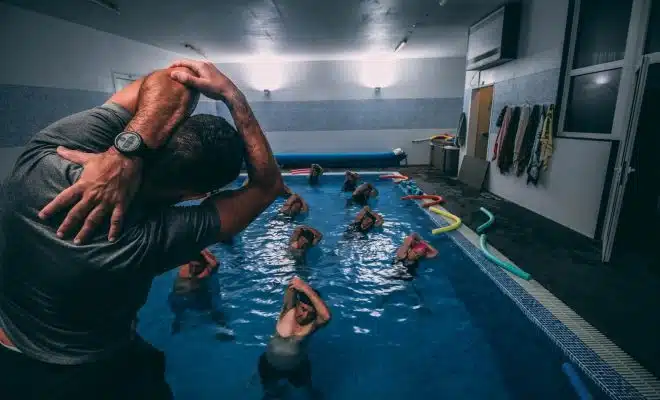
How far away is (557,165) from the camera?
6.02 meters

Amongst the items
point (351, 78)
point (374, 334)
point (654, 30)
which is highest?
point (351, 78)

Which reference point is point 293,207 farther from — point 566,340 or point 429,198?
point 566,340

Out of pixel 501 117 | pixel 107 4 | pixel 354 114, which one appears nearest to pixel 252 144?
pixel 107 4

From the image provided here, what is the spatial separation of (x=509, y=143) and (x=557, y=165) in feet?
4.64

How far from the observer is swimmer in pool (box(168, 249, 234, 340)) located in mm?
4105

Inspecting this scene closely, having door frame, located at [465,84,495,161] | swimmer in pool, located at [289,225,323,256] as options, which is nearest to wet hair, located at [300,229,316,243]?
swimmer in pool, located at [289,225,323,256]

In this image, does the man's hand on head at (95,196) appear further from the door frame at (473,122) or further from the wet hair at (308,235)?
the door frame at (473,122)

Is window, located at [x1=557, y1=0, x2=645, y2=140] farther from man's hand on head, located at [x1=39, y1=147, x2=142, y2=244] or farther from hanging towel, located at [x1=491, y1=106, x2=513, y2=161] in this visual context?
man's hand on head, located at [x1=39, y1=147, x2=142, y2=244]

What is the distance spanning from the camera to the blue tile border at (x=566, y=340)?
2.39 metres

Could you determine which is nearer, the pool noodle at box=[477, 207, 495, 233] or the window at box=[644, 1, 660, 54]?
the window at box=[644, 1, 660, 54]

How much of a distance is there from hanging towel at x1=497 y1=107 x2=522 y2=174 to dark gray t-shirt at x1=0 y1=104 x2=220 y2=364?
7.44 m

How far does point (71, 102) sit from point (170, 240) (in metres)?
8.85

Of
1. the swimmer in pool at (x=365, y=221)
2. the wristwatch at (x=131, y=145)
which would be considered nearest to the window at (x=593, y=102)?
the swimmer in pool at (x=365, y=221)

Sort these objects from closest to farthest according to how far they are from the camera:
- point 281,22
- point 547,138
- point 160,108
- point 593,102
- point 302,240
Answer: point 160,108 → point 302,240 → point 593,102 → point 547,138 → point 281,22
